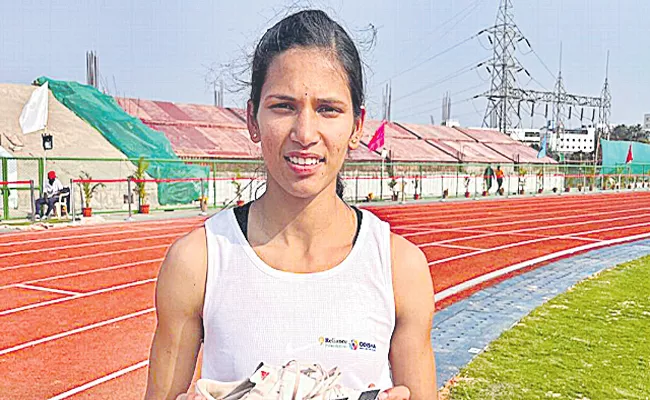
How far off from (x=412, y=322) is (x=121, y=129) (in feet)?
81.0

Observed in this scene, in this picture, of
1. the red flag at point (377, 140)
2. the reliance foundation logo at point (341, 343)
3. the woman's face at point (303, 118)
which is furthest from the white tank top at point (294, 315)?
the red flag at point (377, 140)

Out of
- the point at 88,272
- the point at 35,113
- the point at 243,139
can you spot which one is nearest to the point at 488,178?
the point at 243,139

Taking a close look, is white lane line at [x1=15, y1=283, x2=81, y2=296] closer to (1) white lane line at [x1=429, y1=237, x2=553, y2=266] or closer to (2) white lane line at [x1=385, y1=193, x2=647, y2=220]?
(1) white lane line at [x1=429, y1=237, x2=553, y2=266]

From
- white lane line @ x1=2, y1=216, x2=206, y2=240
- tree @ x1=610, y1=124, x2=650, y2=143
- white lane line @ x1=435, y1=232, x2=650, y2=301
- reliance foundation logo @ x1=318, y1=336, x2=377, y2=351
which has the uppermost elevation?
tree @ x1=610, y1=124, x2=650, y2=143

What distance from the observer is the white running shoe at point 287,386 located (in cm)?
116

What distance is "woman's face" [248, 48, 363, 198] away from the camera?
1335 mm

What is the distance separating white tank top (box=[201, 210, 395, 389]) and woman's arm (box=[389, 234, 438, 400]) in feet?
0.09

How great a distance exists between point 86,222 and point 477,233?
8.79 meters

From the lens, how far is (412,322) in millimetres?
1392

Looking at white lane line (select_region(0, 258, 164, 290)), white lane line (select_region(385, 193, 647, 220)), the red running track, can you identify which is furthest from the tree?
white lane line (select_region(0, 258, 164, 290))

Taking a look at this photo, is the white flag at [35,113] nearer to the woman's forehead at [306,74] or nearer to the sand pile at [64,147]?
the sand pile at [64,147]

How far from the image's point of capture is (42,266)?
31.7 feet

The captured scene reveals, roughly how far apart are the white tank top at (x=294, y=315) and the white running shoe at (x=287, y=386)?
0.24 ft

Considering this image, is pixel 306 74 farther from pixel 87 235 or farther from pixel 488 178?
pixel 488 178
